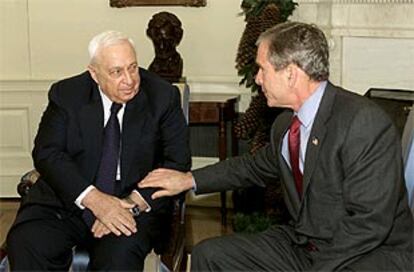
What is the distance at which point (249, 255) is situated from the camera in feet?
8.30

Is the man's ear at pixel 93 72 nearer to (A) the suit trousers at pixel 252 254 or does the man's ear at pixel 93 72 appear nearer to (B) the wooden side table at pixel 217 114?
(A) the suit trousers at pixel 252 254

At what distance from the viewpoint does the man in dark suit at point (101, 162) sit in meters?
2.72

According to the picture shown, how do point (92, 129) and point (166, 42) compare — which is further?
point (166, 42)

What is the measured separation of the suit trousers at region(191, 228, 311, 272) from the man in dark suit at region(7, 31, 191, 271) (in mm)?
291

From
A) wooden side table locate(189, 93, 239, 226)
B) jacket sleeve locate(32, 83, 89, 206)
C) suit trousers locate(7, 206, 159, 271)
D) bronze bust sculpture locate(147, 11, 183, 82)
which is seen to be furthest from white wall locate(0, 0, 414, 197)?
suit trousers locate(7, 206, 159, 271)

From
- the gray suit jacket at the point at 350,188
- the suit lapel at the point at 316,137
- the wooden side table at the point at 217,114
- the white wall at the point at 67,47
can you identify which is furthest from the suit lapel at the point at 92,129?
the white wall at the point at 67,47

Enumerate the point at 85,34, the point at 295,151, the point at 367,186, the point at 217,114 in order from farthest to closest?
the point at 85,34 < the point at 217,114 < the point at 295,151 < the point at 367,186

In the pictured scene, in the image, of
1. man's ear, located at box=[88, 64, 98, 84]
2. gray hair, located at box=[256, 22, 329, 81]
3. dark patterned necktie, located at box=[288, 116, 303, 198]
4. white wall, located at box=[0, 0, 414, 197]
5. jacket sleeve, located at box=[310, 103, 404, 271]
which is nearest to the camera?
jacket sleeve, located at box=[310, 103, 404, 271]

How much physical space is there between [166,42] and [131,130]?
4.46 ft

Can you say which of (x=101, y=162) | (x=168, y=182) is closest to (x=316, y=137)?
(x=168, y=182)

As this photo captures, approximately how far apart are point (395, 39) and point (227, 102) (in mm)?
971

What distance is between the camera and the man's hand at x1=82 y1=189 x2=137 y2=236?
2725 millimetres

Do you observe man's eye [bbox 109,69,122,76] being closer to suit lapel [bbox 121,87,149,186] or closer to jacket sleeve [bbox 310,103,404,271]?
suit lapel [bbox 121,87,149,186]

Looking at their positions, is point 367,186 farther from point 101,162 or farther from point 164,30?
point 164,30
